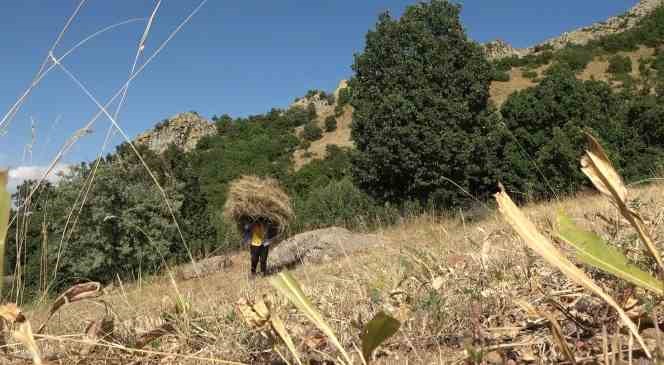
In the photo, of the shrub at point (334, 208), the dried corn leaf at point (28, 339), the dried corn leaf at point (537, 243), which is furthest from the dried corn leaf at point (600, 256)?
the shrub at point (334, 208)

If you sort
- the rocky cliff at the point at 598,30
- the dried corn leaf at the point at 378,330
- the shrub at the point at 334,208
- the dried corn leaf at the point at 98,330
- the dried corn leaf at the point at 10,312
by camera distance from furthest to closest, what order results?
the rocky cliff at the point at 598,30 < the shrub at the point at 334,208 < the dried corn leaf at the point at 98,330 < the dried corn leaf at the point at 10,312 < the dried corn leaf at the point at 378,330

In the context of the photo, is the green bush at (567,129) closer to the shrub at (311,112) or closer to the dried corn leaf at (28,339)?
the dried corn leaf at (28,339)

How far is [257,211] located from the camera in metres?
9.09

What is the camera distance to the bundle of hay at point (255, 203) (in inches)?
357

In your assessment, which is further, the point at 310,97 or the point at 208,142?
the point at 310,97

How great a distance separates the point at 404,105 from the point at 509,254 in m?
13.9

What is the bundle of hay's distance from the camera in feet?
29.7

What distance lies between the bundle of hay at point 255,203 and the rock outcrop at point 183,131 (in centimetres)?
3673

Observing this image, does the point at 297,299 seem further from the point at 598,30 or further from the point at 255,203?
the point at 598,30

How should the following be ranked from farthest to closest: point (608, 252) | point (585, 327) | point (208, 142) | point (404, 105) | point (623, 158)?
point (208, 142), point (623, 158), point (404, 105), point (585, 327), point (608, 252)

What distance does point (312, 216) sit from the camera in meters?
21.1

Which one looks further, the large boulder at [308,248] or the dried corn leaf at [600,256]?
the large boulder at [308,248]

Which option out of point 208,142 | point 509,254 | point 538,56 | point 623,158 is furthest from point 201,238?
point 538,56

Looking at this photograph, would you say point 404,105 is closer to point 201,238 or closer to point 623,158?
point 623,158
